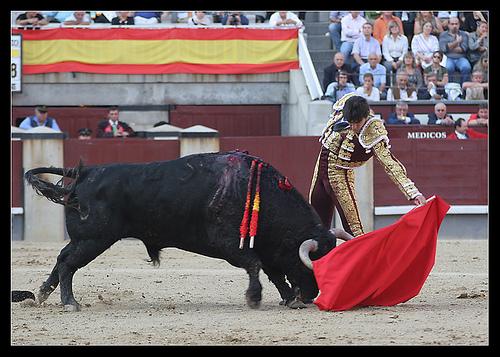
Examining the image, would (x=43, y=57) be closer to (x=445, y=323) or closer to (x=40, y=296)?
(x=40, y=296)

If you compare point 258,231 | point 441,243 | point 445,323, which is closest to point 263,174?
point 258,231

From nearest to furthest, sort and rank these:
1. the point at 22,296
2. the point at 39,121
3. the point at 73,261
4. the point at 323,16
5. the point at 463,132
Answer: the point at 73,261 < the point at 22,296 < the point at 463,132 < the point at 39,121 < the point at 323,16

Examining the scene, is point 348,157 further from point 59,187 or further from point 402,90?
point 402,90

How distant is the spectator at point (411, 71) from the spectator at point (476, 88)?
0.53 m

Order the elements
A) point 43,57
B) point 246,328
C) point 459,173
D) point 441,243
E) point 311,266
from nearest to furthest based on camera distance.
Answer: point 246,328 → point 311,266 → point 441,243 → point 459,173 → point 43,57

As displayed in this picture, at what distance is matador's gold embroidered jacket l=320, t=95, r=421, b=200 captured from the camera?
639 cm

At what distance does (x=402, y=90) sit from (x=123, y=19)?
345 centimetres

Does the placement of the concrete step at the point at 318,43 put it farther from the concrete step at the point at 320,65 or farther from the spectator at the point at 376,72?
the spectator at the point at 376,72

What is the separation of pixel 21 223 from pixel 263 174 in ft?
18.3

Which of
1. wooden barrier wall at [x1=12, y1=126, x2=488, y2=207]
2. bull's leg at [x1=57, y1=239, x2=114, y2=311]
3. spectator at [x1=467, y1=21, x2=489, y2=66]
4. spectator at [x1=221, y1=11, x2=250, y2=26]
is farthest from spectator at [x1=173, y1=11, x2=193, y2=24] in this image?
bull's leg at [x1=57, y1=239, x2=114, y2=311]

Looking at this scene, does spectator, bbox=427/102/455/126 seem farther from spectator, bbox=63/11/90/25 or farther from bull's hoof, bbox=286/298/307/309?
bull's hoof, bbox=286/298/307/309

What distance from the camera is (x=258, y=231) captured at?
645 cm

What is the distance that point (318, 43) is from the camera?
14.5 meters

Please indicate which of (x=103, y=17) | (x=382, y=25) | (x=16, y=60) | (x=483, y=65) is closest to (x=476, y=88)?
(x=483, y=65)
